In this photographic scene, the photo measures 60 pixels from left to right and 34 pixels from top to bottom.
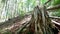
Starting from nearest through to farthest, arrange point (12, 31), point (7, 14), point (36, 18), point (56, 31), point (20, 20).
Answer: point (36, 18), point (56, 31), point (12, 31), point (20, 20), point (7, 14)

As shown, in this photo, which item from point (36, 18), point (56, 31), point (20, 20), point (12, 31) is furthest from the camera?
point (20, 20)

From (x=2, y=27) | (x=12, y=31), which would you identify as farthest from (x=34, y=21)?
(x=2, y=27)

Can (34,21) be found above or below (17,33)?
above

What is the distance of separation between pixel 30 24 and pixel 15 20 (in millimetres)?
392

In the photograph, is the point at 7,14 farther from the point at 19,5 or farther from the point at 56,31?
the point at 56,31

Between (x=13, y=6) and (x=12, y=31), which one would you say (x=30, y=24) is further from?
(x=13, y=6)

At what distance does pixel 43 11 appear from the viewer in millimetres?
1611

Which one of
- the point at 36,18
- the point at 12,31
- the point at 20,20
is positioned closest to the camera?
the point at 36,18

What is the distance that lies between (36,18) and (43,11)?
10 cm

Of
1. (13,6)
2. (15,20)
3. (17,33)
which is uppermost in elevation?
(13,6)

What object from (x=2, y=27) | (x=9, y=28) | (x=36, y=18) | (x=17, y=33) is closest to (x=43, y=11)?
(x=36, y=18)

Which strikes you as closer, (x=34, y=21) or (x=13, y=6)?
(x=34, y=21)

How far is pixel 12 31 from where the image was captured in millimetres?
1841

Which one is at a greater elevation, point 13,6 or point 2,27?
point 13,6
